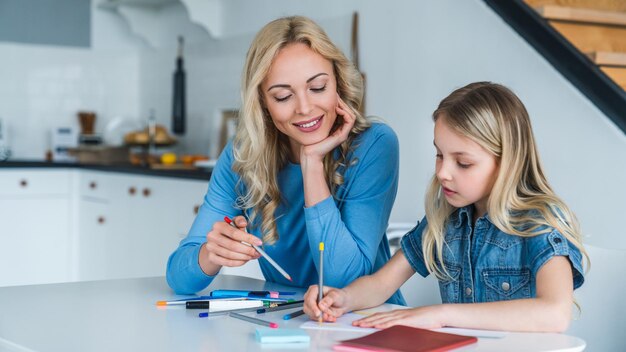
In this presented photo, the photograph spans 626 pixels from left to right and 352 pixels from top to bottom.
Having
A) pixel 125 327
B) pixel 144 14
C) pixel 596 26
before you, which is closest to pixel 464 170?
pixel 125 327

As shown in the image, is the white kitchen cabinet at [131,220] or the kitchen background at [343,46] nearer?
the kitchen background at [343,46]

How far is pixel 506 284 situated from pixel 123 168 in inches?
119

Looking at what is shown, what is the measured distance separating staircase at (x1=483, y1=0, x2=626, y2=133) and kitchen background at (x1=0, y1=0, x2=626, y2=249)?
4 cm

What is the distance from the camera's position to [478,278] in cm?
164

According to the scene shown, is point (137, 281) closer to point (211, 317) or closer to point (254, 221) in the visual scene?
point (254, 221)

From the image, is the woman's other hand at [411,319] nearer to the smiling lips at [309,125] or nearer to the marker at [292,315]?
the marker at [292,315]

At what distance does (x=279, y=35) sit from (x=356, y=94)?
24 centimetres

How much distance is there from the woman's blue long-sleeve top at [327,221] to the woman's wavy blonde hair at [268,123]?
3 cm

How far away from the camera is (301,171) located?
6.54 feet

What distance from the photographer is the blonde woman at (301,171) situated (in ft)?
5.79

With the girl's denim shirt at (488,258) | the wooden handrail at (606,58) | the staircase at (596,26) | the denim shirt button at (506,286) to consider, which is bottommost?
the denim shirt button at (506,286)

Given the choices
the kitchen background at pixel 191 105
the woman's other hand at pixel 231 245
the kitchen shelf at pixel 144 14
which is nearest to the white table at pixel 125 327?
the woman's other hand at pixel 231 245

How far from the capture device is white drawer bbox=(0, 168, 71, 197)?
4.57 meters

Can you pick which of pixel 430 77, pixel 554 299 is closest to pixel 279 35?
pixel 554 299
